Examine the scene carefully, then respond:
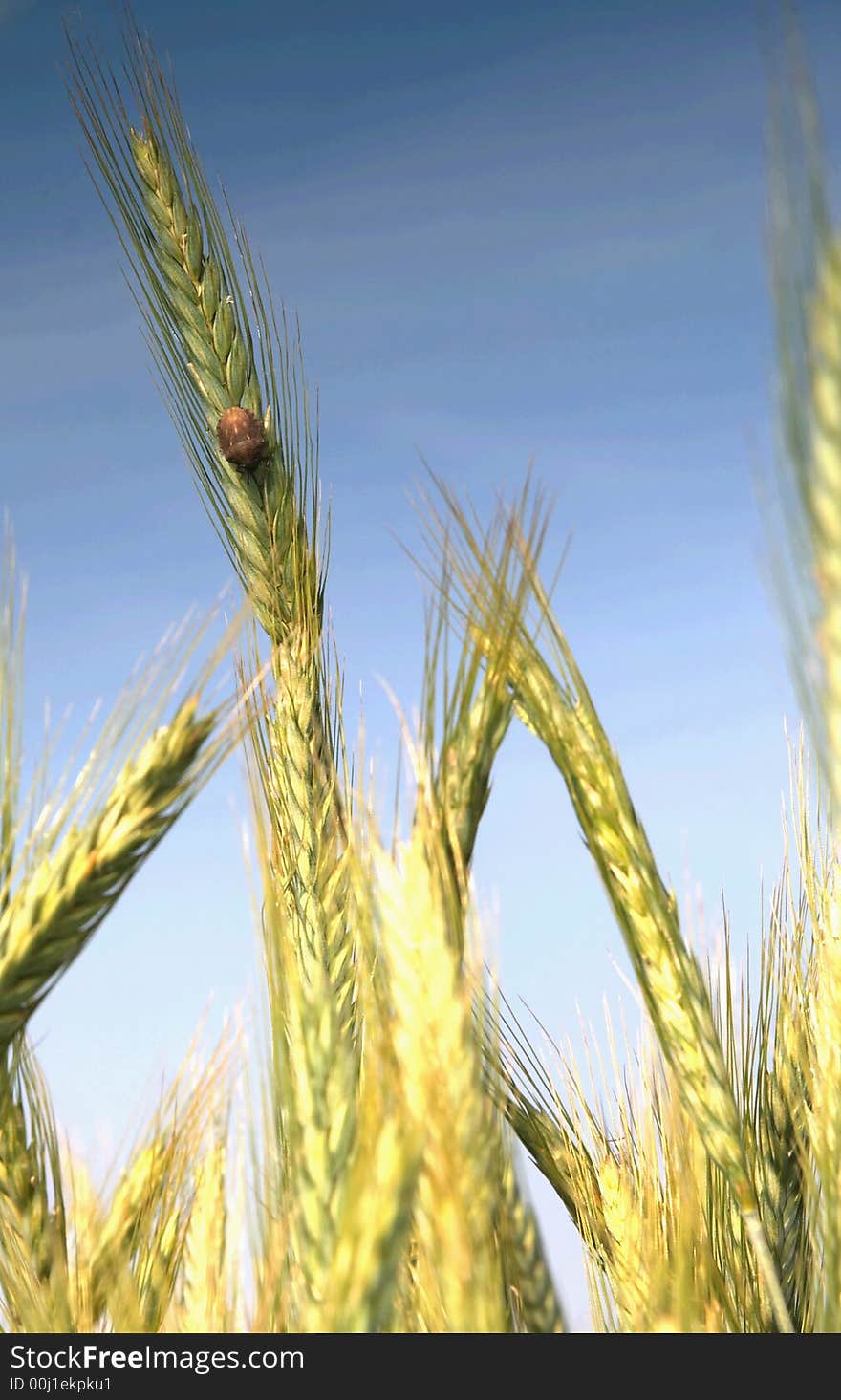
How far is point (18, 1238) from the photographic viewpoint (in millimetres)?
1799

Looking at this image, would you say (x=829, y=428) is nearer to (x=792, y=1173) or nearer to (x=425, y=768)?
(x=425, y=768)

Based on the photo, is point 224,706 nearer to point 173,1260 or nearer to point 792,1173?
point 173,1260

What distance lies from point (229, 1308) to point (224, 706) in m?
0.70

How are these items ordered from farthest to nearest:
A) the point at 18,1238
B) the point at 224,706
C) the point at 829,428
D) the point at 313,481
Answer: the point at 313,481 < the point at 18,1238 < the point at 224,706 < the point at 829,428

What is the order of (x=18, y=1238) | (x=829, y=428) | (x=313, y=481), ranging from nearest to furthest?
(x=829, y=428)
(x=18, y=1238)
(x=313, y=481)

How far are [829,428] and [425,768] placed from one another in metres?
0.56

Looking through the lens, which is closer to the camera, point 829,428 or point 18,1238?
point 829,428

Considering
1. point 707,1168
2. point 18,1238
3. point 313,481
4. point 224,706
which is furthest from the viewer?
point 313,481

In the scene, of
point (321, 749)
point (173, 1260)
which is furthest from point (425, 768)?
point (173, 1260)

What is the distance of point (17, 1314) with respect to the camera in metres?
1.69

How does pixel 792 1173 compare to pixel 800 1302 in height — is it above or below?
above

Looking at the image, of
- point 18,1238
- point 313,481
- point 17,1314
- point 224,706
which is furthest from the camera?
point 313,481

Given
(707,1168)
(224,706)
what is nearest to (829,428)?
(224,706)
